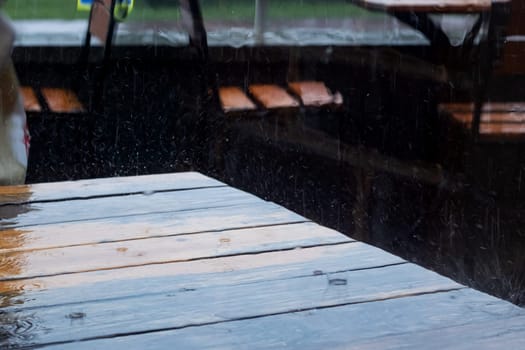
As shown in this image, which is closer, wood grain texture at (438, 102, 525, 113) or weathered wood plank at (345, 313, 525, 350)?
weathered wood plank at (345, 313, 525, 350)

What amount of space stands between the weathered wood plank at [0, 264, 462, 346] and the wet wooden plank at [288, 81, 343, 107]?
94.8 inches

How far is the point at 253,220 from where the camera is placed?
4.68 ft

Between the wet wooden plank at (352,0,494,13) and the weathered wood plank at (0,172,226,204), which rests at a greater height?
the wet wooden plank at (352,0,494,13)

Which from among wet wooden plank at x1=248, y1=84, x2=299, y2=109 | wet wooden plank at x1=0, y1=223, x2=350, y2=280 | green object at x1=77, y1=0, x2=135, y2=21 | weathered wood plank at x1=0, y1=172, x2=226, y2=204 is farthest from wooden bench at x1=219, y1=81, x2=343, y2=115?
wet wooden plank at x1=0, y1=223, x2=350, y2=280

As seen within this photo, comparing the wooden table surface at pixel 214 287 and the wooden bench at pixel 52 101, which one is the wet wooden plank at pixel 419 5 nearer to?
the wooden bench at pixel 52 101

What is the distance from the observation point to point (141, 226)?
1.41m

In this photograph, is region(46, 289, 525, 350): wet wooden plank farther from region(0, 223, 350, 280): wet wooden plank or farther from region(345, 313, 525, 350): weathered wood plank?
region(0, 223, 350, 280): wet wooden plank

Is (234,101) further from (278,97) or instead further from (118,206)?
(118,206)

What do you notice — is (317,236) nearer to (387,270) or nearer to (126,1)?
(387,270)

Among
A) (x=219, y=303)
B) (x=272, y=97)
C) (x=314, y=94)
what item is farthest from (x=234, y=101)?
(x=219, y=303)

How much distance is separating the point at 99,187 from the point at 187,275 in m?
0.56

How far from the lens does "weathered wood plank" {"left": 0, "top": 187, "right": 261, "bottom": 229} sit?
1.44 meters

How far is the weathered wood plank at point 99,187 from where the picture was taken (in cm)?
158

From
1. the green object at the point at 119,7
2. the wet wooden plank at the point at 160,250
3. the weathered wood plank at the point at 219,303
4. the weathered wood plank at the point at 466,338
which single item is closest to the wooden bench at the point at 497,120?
the green object at the point at 119,7
